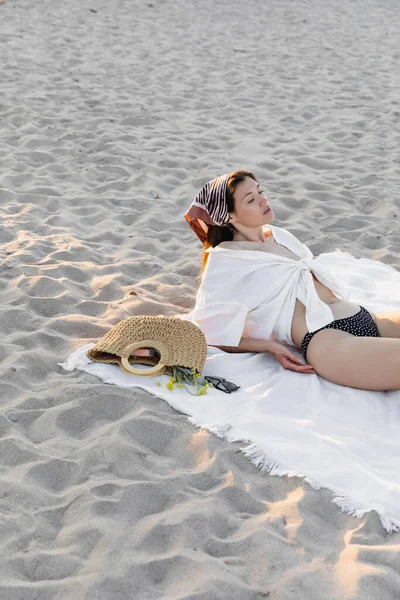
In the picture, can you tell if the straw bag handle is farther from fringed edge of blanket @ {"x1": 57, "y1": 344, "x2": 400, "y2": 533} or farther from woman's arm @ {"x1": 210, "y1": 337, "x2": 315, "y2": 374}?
woman's arm @ {"x1": 210, "y1": 337, "x2": 315, "y2": 374}

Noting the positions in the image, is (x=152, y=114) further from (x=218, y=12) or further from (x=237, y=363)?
(x=218, y=12)

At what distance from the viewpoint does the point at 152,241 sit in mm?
4922

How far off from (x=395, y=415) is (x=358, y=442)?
0.28 m

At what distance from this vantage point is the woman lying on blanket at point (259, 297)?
137 inches

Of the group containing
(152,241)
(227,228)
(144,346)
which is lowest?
(152,241)

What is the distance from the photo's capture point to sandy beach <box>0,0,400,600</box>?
238 cm

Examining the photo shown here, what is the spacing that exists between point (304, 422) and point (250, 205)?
3.46 feet

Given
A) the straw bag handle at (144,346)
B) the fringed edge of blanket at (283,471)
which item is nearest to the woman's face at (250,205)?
the straw bag handle at (144,346)

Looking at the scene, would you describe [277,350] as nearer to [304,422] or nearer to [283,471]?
[304,422]

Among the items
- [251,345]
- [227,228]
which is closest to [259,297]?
[251,345]

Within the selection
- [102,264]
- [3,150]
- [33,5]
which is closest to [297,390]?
[102,264]

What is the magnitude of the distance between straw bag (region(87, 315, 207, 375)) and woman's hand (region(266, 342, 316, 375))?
316 millimetres

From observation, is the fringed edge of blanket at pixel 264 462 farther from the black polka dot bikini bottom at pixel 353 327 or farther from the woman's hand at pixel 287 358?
the black polka dot bikini bottom at pixel 353 327

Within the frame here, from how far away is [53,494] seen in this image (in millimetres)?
2660
